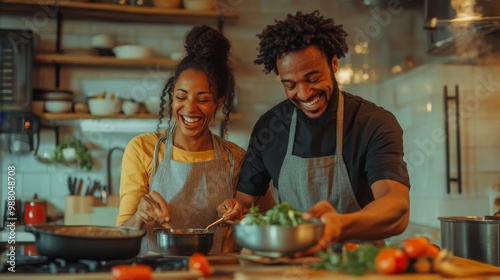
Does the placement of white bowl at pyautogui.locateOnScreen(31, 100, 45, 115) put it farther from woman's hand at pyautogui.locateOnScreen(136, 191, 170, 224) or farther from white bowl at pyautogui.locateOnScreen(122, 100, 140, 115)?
woman's hand at pyautogui.locateOnScreen(136, 191, 170, 224)

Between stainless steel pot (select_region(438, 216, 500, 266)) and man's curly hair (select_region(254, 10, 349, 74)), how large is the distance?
35.4 inches

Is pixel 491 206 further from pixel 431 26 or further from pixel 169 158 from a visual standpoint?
pixel 169 158

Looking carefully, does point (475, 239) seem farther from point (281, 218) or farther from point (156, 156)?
point (156, 156)

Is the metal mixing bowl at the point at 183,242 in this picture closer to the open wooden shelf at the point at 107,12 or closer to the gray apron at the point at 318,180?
the gray apron at the point at 318,180

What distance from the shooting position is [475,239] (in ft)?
8.18

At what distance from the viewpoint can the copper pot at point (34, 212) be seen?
4168 mm

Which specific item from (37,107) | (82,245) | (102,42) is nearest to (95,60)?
(102,42)

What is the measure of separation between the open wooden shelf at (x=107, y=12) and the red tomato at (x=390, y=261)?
10.7ft

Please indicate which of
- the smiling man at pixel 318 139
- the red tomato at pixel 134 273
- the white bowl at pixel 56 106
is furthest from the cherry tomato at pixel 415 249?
the white bowl at pixel 56 106

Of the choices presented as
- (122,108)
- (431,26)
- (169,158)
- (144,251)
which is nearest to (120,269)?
(144,251)

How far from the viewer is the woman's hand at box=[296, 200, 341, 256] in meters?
1.66

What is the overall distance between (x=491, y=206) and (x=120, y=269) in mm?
3095

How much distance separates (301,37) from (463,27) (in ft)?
5.89

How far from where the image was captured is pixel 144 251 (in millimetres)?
2404
